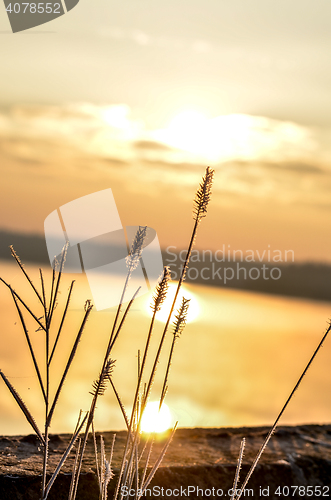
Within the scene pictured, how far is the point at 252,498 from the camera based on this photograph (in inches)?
43.6

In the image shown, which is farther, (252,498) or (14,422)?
(14,422)

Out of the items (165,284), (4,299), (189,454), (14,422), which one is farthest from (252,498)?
(4,299)

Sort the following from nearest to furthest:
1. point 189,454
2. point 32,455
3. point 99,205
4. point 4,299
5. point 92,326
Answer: point 32,455 < point 189,454 < point 99,205 < point 92,326 < point 4,299

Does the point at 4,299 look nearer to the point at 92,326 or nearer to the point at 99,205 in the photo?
the point at 92,326

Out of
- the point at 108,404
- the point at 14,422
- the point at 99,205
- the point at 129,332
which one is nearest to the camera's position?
the point at 99,205

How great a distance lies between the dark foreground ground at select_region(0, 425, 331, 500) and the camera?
98cm

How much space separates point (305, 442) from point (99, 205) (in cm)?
97

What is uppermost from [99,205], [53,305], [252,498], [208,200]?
[99,205]

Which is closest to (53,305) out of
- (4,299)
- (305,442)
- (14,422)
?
(305,442)

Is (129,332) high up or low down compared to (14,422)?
up

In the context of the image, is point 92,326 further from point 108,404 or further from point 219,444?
point 219,444

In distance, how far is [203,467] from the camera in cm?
113

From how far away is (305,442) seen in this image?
4.61ft

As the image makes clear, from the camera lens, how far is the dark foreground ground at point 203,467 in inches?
38.6
